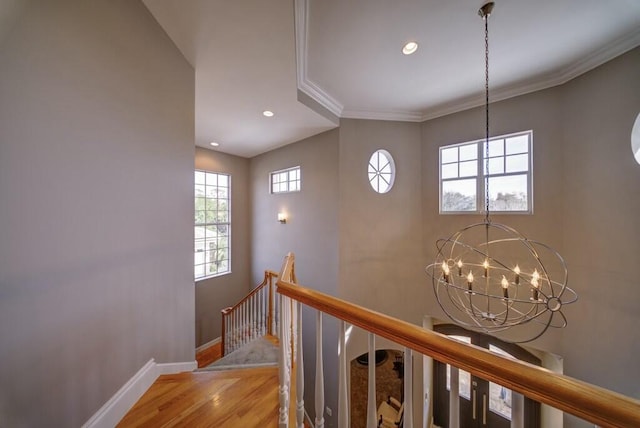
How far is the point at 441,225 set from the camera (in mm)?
3777

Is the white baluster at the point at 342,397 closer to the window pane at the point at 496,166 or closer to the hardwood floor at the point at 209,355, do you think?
the window pane at the point at 496,166

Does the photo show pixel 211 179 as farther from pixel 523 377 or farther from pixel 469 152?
pixel 523 377

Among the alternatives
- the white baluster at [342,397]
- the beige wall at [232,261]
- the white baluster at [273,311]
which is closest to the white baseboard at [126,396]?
the white baluster at [342,397]

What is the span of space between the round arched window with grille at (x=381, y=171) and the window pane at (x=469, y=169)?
1.05 metres

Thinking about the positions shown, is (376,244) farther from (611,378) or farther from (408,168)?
(611,378)

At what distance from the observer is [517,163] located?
319 centimetres

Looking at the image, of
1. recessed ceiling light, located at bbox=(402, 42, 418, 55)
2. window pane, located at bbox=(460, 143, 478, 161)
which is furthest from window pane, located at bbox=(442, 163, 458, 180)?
recessed ceiling light, located at bbox=(402, 42, 418, 55)

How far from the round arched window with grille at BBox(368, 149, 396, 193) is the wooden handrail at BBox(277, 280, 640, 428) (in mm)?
3343

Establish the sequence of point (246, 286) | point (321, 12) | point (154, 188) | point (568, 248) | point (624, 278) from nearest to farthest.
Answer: point (154, 188), point (321, 12), point (624, 278), point (568, 248), point (246, 286)

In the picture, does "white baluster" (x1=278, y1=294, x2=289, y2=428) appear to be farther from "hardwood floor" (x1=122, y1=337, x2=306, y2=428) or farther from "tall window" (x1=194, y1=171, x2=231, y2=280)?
"tall window" (x1=194, y1=171, x2=231, y2=280)

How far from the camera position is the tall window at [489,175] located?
10.3ft

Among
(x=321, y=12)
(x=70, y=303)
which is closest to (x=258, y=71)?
(x=321, y=12)

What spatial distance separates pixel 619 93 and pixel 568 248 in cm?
176

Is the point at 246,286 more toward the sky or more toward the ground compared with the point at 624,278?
more toward the ground
